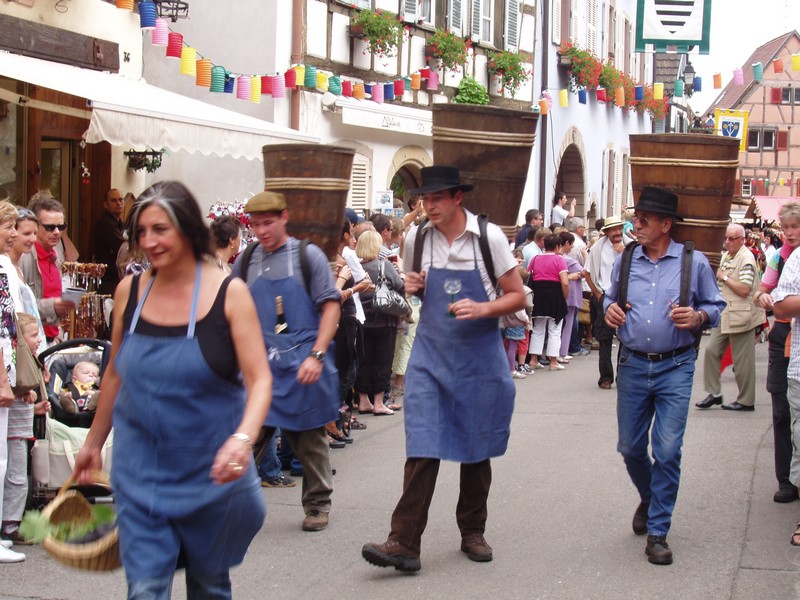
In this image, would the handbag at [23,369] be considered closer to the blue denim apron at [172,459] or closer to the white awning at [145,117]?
the blue denim apron at [172,459]

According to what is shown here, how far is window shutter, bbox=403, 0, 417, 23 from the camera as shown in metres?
20.6

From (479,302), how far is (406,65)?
15432 mm

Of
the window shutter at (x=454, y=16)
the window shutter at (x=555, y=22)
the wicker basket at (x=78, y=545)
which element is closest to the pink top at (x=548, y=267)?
the window shutter at (x=454, y=16)

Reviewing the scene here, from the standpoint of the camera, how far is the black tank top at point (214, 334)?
3.90m

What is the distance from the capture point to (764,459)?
30.6ft

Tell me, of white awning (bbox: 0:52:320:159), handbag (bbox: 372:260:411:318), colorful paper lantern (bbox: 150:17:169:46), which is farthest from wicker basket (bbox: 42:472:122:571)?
colorful paper lantern (bbox: 150:17:169:46)

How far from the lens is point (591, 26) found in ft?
105

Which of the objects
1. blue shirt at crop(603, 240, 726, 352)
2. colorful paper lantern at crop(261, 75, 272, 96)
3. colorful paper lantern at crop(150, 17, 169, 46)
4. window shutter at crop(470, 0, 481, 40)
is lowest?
blue shirt at crop(603, 240, 726, 352)

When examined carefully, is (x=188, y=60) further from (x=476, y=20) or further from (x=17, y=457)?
(x=476, y=20)

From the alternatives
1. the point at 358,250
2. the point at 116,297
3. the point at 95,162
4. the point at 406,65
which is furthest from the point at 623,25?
the point at 116,297

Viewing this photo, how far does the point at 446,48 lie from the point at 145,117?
11795 millimetres

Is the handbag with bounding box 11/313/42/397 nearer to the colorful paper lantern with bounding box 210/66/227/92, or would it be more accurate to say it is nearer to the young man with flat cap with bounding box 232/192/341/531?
the young man with flat cap with bounding box 232/192/341/531

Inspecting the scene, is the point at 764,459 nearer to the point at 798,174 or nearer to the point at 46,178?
the point at 46,178

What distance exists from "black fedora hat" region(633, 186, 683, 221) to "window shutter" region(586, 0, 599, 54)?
1002 inches
